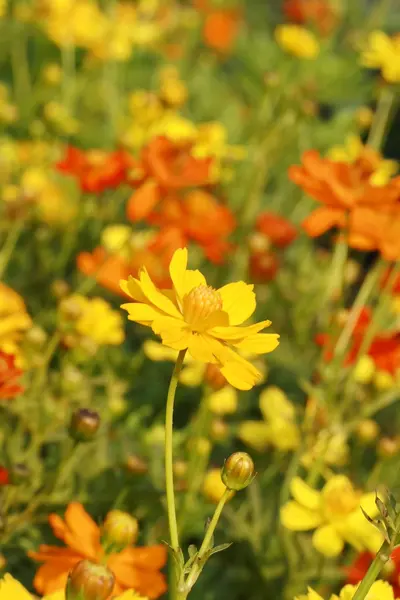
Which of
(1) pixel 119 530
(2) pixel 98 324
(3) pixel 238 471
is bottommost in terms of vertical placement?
(2) pixel 98 324

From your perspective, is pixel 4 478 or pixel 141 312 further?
pixel 4 478

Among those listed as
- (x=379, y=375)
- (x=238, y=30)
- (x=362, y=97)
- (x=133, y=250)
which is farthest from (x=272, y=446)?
(x=238, y=30)

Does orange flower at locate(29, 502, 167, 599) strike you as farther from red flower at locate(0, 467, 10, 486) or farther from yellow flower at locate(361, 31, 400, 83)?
yellow flower at locate(361, 31, 400, 83)

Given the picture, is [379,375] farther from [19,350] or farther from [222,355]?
[222,355]

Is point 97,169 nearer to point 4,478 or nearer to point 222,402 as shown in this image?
point 222,402

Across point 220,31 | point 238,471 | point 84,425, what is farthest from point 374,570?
point 220,31

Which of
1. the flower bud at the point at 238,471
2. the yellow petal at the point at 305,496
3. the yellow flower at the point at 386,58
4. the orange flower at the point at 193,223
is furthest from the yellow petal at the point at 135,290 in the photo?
the yellow flower at the point at 386,58

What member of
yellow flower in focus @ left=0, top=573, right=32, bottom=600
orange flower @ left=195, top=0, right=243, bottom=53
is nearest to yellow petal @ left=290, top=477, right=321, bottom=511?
yellow flower in focus @ left=0, top=573, right=32, bottom=600
